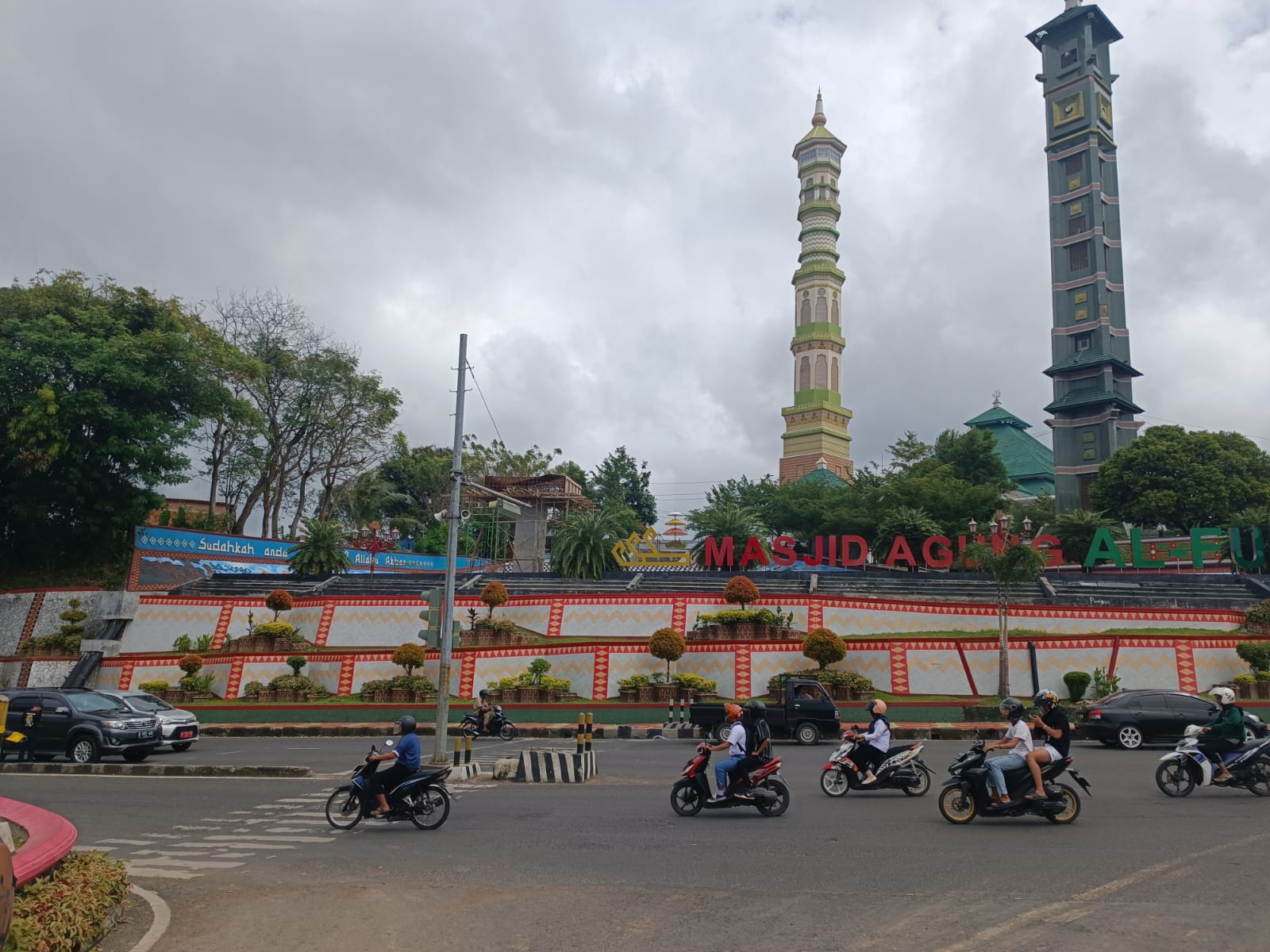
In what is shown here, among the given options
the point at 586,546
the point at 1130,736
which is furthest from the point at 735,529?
the point at 1130,736

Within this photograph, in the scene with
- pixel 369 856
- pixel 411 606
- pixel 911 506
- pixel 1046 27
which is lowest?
pixel 369 856

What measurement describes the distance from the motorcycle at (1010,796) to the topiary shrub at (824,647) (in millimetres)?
16614

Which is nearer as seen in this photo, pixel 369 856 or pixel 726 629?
pixel 369 856

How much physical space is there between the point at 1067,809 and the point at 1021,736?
1.13 m

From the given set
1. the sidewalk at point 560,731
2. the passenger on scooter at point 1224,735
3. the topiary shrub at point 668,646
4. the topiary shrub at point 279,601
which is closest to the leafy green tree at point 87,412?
the topiary shrub at point 279,601

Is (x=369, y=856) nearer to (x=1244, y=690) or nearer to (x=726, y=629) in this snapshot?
(x=726, y=629)

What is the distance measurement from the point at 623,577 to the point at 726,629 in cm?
1257

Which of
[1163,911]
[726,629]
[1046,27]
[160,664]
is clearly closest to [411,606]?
[160,664]

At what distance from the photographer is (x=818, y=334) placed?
293 feet

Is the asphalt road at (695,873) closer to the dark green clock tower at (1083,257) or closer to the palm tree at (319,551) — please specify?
the palm tree at (319,551)

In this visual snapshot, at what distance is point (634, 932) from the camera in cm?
716

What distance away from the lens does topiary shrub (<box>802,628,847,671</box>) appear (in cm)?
2808

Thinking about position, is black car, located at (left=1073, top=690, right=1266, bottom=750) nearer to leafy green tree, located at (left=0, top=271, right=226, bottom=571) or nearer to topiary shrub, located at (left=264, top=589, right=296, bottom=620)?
topiary shrub, located at (left=264, top=589, right=296, bottom=620)

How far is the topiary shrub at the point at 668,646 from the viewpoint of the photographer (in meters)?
28.8
